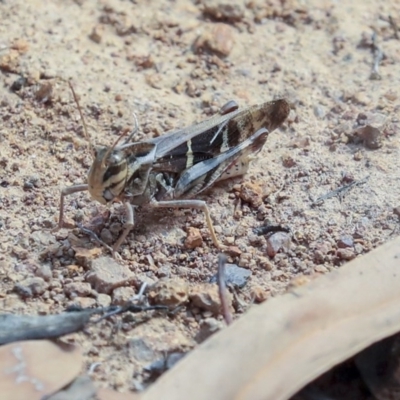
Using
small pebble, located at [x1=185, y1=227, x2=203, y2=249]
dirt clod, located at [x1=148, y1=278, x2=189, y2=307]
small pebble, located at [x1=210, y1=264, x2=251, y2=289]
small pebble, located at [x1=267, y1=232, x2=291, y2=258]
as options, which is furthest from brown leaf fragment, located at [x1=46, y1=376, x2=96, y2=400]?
small pebble, located at [x1=267, y1=232, x2=291, y2=258]

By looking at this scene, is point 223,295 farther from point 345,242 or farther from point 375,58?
point 375,58

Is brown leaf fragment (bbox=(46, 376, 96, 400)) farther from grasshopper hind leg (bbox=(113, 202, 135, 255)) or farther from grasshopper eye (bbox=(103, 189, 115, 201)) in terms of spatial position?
grasshopper eye (bbox=(103, 189, 115, 201))

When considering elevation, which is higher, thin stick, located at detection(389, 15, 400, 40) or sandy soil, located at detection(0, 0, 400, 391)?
thin stick, located at detection(389, 15, 400, 40)

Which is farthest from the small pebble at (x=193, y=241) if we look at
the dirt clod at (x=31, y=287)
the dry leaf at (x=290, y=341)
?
the dry leaf at (x=290, y=341)

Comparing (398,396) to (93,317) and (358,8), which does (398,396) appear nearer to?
(93,317)

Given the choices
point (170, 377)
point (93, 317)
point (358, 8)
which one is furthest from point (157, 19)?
point (170, 377)

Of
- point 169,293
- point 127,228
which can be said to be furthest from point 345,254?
point 127,228

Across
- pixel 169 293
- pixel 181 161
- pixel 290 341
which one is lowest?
pixel 169 293
